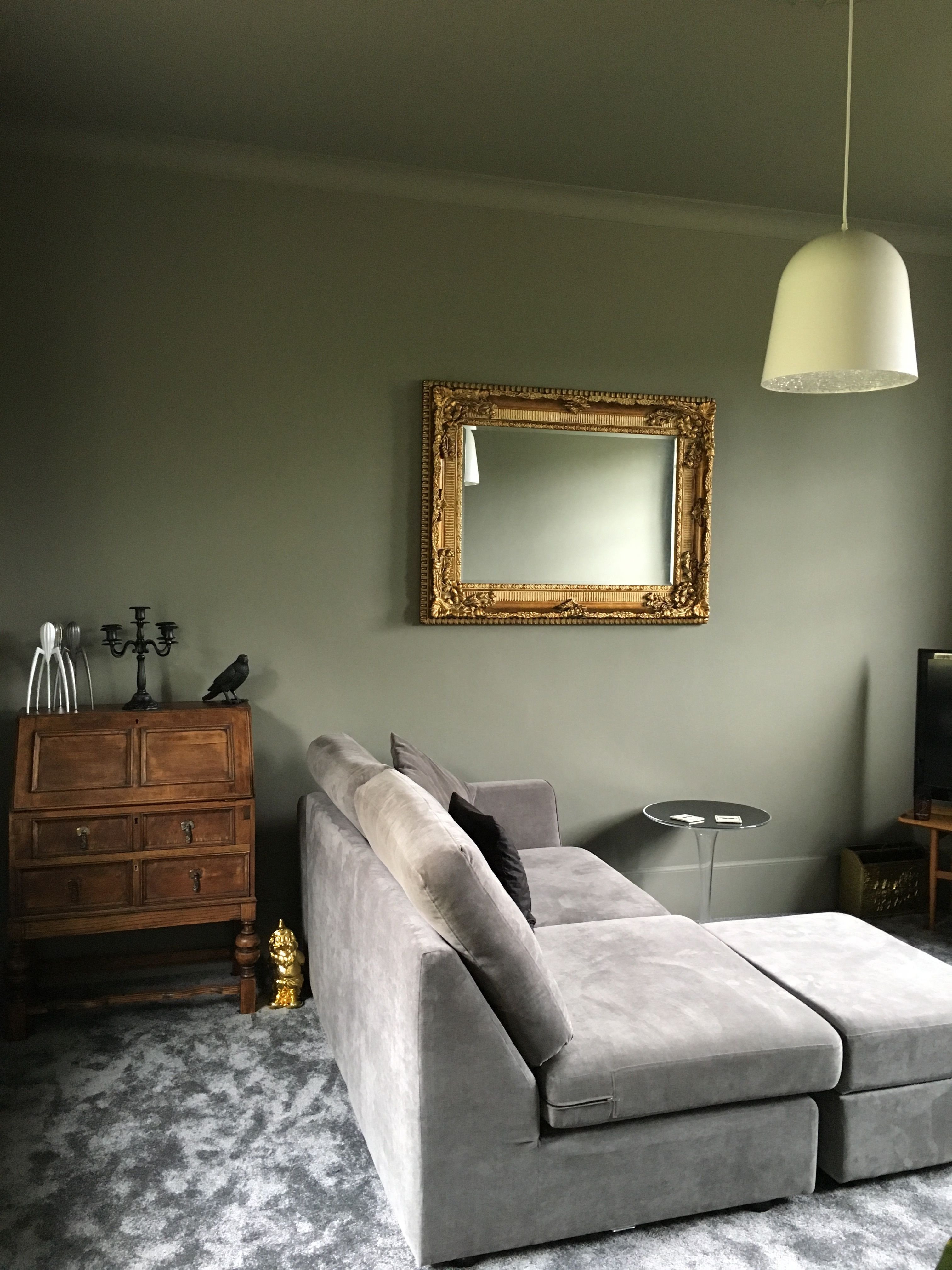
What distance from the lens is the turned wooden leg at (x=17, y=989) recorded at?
320cm

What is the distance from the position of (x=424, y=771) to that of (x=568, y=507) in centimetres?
132

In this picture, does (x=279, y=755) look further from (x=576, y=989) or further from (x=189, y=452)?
(x=576, y=989)

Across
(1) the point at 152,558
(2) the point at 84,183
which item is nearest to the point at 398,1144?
(1) the point at 152,558

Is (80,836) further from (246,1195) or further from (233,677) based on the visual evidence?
(246,1195)

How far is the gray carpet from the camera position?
2.20 metres

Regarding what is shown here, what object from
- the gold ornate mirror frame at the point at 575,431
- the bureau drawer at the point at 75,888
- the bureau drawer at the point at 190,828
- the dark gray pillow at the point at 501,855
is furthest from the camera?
the gold ornate mirror frame at the point at 575,431

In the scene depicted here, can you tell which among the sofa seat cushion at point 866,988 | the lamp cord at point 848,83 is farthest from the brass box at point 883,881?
the lamp cord at point 848,83

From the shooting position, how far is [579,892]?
3.37m

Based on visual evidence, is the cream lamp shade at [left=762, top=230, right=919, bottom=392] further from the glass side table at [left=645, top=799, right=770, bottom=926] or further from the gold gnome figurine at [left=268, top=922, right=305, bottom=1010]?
the gold gnome figurine at [left=268, top=922, right=305, bottom=1010]

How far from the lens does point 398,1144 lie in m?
2.22

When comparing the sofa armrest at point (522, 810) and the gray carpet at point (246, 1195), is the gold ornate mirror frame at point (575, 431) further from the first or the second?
the gray carpet at point (246, 1195)

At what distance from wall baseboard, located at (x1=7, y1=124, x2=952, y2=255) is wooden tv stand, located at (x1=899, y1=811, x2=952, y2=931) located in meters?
2.47

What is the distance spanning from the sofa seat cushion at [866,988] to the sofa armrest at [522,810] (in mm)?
904

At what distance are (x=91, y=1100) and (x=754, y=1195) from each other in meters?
1.76
